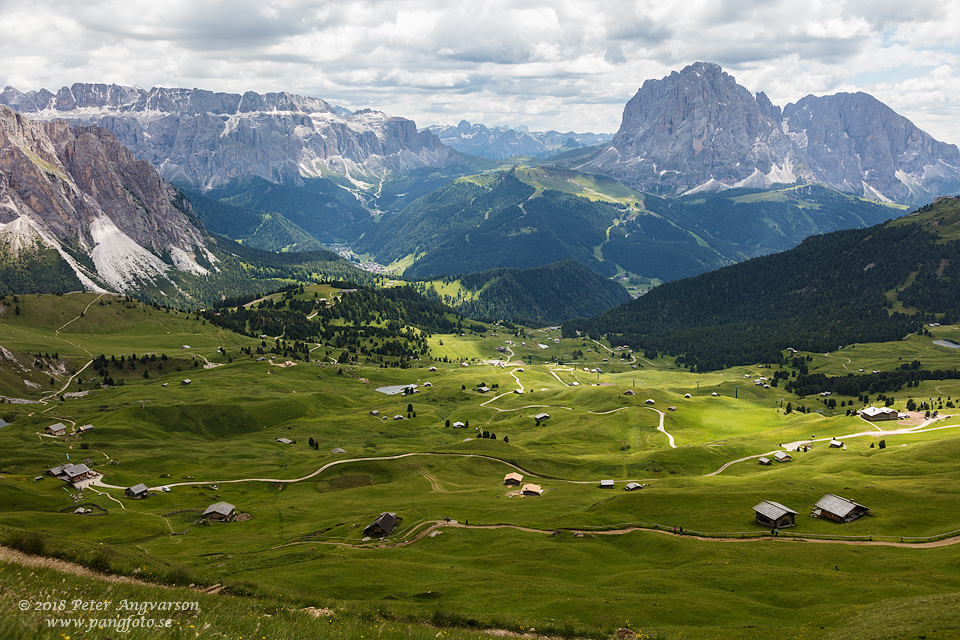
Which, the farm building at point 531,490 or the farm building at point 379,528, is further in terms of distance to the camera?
the farm building at point 531,490

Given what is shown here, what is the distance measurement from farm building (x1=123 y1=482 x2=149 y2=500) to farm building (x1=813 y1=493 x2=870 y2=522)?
442ft

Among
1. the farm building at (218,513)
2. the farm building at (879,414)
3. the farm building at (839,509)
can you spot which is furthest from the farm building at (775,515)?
the farm building at (879,414)

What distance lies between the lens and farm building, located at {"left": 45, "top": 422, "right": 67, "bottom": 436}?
161500 mm

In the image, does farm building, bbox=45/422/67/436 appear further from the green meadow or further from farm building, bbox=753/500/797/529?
farm building, bbox=753/500/797/529

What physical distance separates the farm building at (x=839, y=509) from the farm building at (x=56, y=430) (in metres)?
192

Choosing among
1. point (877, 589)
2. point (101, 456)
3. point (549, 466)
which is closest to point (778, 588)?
point (877, 589)

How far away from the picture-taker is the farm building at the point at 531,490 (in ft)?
397

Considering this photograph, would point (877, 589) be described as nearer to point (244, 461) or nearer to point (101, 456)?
point (244, 461)

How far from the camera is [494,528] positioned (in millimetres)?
95125

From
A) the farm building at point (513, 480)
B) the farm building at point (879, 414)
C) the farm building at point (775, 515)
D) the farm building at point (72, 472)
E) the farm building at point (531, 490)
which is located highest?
the farm building at point (775, 515)

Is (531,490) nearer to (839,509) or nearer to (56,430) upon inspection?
(839,509)

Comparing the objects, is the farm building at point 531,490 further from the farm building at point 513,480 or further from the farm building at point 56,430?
the farm building at point 56,430

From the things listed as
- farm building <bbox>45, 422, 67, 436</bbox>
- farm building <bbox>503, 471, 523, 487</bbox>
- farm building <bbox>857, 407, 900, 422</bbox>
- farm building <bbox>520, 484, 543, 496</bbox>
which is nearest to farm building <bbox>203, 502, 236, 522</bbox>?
farm building <bbox>503, 471, 523, 487</bbox>

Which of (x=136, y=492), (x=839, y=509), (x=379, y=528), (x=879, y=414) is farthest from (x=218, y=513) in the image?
(x=879, y=414)
